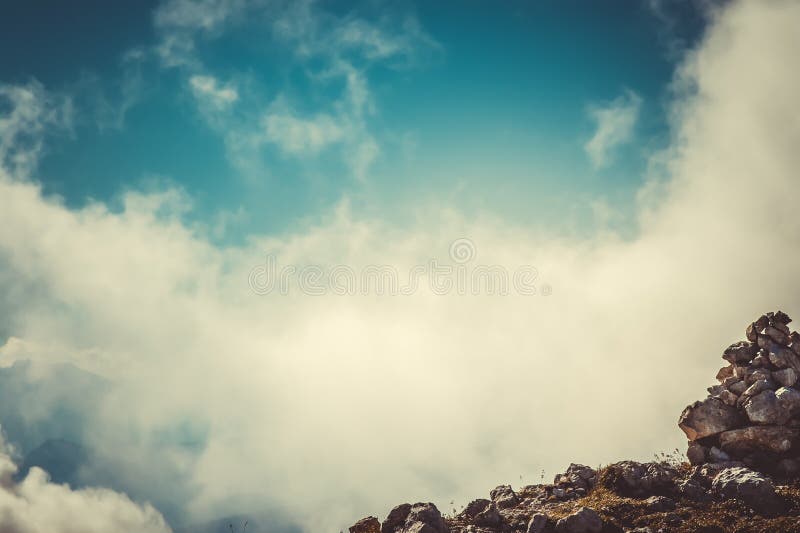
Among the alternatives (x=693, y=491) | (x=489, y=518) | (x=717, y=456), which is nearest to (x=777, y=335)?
(x=717, y=456)

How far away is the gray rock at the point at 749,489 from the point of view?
2616cm

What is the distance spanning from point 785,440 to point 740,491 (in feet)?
34.9

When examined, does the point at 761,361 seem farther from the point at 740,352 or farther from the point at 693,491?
the point at 693,491

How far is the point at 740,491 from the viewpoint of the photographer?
27.7m

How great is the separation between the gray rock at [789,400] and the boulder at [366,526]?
3597 centimetres

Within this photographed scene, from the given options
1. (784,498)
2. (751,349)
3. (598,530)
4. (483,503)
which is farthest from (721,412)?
(483,503)

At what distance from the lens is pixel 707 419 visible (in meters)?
38.5

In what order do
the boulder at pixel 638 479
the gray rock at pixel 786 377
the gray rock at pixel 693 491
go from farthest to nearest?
the gray rock at pixel 786 377, the boulder at pixel 638 479, the gray rock at pixel 693 491

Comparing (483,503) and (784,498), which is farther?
(483,503)

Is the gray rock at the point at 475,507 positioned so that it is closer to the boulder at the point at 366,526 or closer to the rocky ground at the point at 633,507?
the rocky ground at the point at 633,507

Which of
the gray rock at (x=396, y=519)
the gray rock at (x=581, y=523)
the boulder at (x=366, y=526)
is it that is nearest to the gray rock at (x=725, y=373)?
the gray rock at (x=581, y=523)

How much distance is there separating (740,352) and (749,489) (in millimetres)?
19822

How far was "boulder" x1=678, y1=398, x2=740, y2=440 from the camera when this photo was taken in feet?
124

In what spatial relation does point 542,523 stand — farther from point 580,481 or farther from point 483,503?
point 580,481
